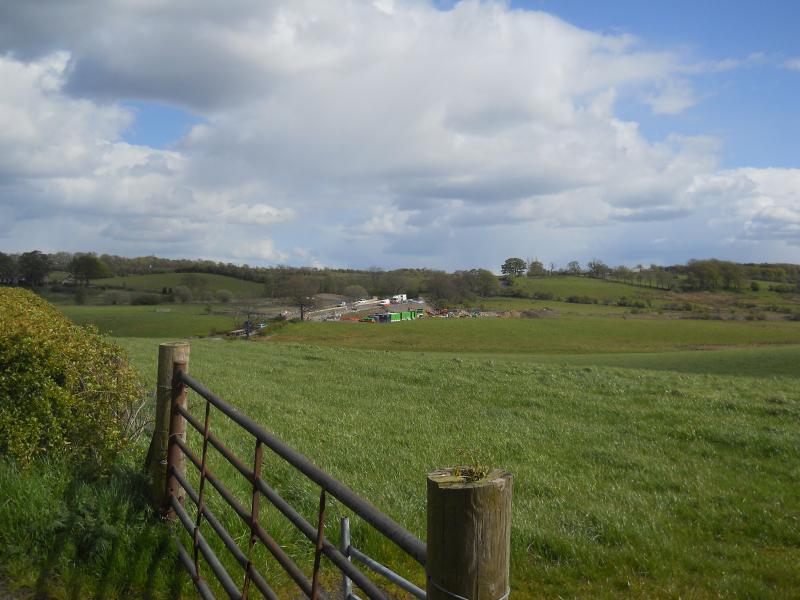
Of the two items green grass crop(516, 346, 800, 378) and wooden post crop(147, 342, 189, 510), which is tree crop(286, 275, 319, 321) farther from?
wooden post crop(147, 342, 189, 510)

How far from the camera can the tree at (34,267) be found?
6756cm

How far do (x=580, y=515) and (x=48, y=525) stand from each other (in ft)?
16.2

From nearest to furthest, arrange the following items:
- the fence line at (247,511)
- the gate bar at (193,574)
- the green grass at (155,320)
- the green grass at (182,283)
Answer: the fence line at (247,511)
the gate bar at (193,574)
the green grass at (155,320)
the green grass at (182,283)

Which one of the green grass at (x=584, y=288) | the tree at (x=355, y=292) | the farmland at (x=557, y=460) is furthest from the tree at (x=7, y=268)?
the green grass at (x=584, y=288)

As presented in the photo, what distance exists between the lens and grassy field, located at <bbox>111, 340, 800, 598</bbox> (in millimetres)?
5418

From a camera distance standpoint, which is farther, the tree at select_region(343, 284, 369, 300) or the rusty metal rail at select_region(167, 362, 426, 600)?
the tree at select_region(343, 284, 369, 300)

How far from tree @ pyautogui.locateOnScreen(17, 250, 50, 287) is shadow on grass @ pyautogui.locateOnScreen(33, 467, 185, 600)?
7183 centimetres

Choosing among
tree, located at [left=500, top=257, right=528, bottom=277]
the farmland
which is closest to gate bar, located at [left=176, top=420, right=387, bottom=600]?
the farmland

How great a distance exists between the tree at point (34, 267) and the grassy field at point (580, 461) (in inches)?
2414

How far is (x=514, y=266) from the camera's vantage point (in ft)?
447

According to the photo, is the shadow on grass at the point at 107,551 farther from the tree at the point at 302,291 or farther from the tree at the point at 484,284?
the tree at the point at 484,284

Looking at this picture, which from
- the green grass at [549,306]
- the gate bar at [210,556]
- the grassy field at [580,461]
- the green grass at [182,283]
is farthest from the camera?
the green grass at [182,283]

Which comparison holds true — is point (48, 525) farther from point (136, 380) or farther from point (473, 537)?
point (473, 537)

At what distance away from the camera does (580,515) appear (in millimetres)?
6590
